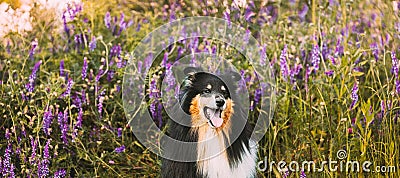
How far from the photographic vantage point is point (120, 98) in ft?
12.4

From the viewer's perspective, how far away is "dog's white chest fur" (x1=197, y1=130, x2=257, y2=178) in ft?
9.67

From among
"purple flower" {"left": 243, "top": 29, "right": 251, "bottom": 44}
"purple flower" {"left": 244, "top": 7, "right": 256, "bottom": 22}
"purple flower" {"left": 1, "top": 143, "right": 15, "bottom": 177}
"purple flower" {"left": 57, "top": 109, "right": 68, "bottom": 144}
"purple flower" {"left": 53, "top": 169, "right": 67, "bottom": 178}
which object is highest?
"purple flower" {"left": 244, "top": 7, "right": 256, "bottom": 22}

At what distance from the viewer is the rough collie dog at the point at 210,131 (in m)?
2.88

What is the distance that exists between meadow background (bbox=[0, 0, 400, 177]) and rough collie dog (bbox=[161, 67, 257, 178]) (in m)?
0.32

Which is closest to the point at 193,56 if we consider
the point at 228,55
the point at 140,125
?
the point at 228,55

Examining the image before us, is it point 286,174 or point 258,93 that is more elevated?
point 258,93

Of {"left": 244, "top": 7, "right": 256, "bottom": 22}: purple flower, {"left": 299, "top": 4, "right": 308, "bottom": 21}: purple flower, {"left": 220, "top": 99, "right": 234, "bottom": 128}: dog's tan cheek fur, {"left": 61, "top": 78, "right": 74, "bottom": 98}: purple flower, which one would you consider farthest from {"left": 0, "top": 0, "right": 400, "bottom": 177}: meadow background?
{"left": 299, "top": 4, "right": 308, "bottom": 21}: purple flower

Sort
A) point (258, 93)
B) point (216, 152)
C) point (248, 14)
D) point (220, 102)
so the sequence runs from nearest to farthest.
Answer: point (220, 102)
point (216, 152)
point (258, 93)
point (248, 14)

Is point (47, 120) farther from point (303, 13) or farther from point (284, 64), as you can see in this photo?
point (303, 13)

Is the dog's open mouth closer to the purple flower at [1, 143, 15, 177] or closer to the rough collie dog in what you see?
the rough collie dog

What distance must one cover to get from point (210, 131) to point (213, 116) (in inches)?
3.6

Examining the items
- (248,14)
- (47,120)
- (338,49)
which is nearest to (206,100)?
(47,120)

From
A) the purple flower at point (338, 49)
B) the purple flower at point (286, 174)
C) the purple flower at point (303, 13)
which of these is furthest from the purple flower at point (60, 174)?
the purple flower at point (303, 13)

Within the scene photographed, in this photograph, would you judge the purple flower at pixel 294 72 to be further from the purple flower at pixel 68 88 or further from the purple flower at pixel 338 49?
the purple flower at pixel 68 88
